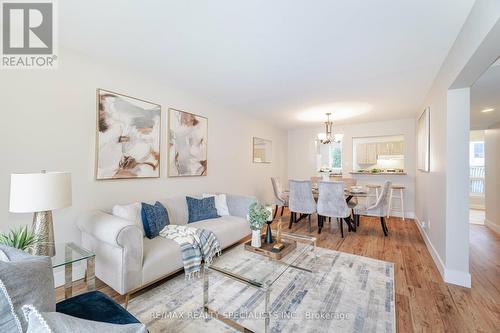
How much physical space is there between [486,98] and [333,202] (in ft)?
8.56

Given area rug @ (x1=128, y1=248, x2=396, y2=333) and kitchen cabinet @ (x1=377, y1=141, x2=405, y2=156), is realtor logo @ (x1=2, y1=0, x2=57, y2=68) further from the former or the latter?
kitchen cabinet @ (x1=377, y1=141, x2=405, y2=156)

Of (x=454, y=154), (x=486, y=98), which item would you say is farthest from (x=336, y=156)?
(x=454, y=154)

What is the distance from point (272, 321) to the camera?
68.7 inches

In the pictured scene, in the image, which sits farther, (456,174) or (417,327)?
(456,174)

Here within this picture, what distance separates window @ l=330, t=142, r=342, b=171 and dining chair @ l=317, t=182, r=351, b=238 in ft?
8.78

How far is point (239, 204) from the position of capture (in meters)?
3.54

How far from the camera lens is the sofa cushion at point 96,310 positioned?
1125 millimetres

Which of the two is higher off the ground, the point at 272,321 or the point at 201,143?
the point at 201,143

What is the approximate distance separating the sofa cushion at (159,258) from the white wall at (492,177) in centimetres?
572

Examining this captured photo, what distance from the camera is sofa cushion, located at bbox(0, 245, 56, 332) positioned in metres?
0.81

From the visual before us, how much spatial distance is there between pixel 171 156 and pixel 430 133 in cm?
381

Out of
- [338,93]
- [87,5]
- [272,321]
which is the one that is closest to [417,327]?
[272,321]

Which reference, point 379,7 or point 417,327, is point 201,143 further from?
point 417,327

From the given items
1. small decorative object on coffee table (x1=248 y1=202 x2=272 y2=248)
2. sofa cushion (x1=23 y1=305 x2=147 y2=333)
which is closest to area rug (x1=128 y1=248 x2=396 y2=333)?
small decorative object on coffee table (x1=248 y1=202 x2=272 y2=248)
